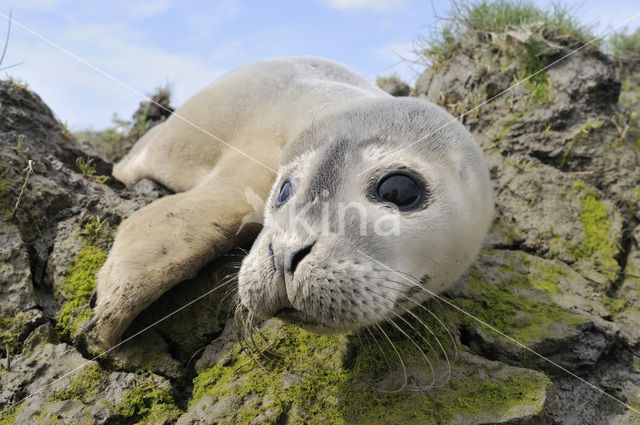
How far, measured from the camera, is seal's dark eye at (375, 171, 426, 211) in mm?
2641

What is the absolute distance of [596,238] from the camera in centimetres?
429

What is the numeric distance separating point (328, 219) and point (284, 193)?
2.03 feet

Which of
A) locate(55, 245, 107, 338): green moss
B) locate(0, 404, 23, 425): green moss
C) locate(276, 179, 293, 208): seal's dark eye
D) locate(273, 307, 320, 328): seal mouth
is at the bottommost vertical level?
locate(0, 404, 23, 425): green moss

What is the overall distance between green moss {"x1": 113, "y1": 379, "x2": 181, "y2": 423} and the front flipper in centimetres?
36

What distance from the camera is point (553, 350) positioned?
3.04 meters

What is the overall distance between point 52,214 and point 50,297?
73cm

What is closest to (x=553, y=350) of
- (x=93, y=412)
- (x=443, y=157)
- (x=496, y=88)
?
(x=443, y=157)

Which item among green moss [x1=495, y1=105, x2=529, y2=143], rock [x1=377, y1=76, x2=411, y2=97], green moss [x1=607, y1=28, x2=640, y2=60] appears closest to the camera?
green moss [x1=495, y1=105, x2=529, y2=143]

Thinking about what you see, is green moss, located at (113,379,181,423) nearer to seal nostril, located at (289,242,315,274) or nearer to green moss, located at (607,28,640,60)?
seal nostril, located at (289,242,315,274)

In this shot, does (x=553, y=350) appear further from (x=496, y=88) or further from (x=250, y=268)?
(x=496, y=88)

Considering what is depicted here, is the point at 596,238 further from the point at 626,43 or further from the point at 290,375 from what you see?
the point at 626,43

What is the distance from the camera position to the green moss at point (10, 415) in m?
2.53

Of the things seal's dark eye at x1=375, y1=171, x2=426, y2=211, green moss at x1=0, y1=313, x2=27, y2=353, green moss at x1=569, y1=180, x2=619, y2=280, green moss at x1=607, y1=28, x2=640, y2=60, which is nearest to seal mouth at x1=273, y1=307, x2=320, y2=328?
seal's dark eye at x1=375, y1=171, x2=426, y2=211

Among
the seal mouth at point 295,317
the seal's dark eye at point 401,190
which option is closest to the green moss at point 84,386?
the seal mouth at point 295,317
